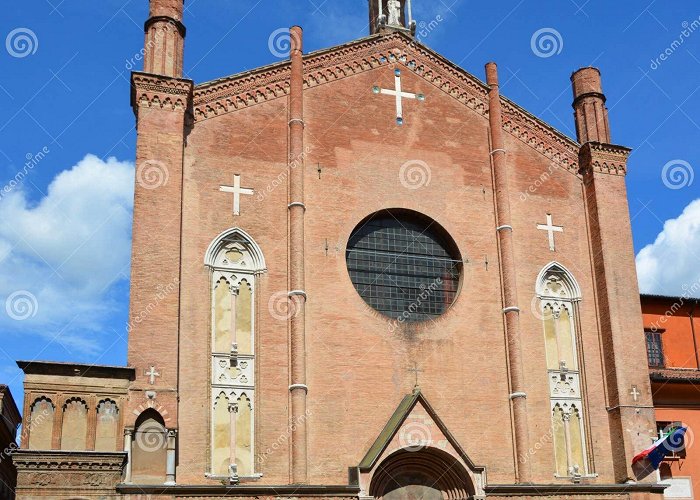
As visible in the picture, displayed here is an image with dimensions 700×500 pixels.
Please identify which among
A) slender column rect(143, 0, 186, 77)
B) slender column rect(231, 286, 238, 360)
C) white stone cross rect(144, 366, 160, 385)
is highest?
slender column rect(143, 0, 186, 77)

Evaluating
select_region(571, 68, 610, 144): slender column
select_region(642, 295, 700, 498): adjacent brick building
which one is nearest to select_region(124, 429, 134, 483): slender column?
select_region(642, 295, 700, 498): adjacent brick building

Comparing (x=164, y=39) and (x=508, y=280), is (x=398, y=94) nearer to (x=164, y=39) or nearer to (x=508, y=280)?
(x=508, y=280)

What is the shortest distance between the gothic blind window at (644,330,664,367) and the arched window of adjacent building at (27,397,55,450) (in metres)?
18.2

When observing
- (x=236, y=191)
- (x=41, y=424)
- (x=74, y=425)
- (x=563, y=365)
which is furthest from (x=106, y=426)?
(x=563, y=365)

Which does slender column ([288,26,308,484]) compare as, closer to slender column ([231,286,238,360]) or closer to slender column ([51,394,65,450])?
slender column ([231,286,238,360])

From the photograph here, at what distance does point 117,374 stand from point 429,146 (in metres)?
11.0

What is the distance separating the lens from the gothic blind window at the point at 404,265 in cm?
2302

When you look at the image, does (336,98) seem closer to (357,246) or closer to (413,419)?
(357,246)

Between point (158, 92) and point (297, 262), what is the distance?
552cm

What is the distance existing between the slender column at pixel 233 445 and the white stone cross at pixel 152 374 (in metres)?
2.06

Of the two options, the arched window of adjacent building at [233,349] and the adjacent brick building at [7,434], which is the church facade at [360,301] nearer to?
the arched window of adjacent building at [233,349]

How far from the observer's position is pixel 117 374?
18969 millimetres

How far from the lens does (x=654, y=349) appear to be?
2738cm

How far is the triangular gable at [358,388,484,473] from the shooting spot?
67.9 ft
